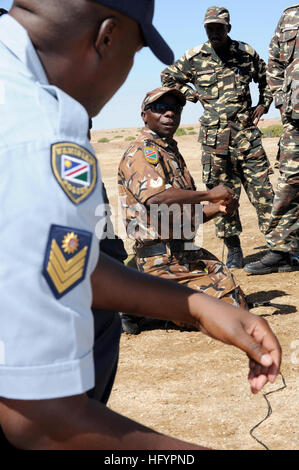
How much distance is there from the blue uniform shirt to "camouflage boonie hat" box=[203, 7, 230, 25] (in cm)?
511

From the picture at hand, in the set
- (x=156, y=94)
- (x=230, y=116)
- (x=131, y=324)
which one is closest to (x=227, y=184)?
(x=230, y=116)

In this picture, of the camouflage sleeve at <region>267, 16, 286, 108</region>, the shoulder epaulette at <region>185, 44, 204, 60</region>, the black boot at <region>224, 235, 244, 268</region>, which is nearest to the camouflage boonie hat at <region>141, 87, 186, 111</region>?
the camouflage sleeve at <region>267, 16, 286, 108</region>

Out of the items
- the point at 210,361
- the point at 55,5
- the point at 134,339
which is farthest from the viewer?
the point at 134,339

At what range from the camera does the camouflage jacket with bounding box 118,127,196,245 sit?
4012mm

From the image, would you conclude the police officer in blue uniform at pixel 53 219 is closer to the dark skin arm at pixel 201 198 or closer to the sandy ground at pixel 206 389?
the sandy ground at pixel 206 389

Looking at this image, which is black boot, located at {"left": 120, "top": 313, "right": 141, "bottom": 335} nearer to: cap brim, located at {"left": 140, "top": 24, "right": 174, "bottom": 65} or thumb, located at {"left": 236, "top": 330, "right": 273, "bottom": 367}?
thumb, located at {"left": 236, "top": 330, "right": 273, "bottom": 367}

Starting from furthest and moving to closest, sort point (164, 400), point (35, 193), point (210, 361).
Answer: point (210, 361), point (164, 400), point (35, 193)

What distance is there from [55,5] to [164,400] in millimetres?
2397

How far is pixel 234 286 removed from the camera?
166 inches

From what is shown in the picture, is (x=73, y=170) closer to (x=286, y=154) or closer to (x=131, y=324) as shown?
(x=131, y=324)

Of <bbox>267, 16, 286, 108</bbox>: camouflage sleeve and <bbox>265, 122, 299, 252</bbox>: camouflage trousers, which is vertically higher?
<bbox>267, 16, 286, 108</bbox>: camouflage sleeve

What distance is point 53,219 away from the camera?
801mm

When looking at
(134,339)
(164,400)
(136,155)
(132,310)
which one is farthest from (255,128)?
(132,310)
